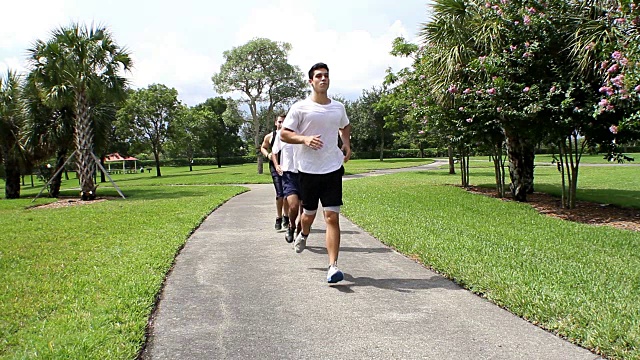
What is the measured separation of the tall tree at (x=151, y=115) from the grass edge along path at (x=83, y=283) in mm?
34799

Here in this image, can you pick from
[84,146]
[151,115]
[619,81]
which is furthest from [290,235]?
[151,115]

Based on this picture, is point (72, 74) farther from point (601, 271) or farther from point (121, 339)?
point (601, 271)

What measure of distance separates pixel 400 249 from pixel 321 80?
8.54ft

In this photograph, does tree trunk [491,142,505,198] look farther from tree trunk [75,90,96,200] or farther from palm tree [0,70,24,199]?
palm tree [0,70,24,199]

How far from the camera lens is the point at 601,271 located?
4.98 metres

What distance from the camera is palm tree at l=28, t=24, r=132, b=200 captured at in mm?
15984

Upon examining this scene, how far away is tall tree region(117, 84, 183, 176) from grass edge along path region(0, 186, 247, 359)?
114ft

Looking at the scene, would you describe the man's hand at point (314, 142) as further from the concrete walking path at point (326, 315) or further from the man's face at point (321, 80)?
the concrete walking path at point (326, 315)

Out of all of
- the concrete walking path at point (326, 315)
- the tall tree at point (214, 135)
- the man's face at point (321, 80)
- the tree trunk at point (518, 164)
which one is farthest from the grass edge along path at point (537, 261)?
the tall tree at point (214, 135)

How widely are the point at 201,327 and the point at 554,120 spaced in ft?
27.4

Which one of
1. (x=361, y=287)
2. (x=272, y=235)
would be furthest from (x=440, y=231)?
(x=361, y=287)

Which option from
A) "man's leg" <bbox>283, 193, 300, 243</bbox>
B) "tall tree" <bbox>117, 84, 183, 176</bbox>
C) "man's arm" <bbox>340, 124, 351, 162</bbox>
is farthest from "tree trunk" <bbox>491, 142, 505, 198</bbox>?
"tall tree" <bbox>117, 84, 183, 176</bbox>

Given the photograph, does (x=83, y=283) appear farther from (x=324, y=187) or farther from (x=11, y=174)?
(x=11, y=174)

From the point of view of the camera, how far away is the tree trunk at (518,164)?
1293 cm
